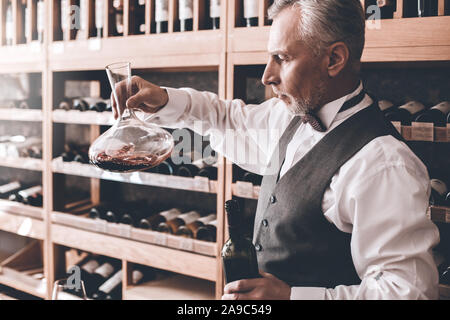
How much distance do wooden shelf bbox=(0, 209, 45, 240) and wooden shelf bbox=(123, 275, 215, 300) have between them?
0.68 meters

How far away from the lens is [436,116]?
156 centimetres

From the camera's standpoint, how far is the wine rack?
1559mm

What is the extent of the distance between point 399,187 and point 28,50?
86.6 inches

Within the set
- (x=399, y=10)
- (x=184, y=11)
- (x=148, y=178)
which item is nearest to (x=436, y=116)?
(x=399, y=10)

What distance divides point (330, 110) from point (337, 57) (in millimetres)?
152

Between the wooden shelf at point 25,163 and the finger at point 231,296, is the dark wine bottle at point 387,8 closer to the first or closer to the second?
the finger at point 231,296

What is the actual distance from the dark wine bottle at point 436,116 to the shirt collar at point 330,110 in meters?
0.46

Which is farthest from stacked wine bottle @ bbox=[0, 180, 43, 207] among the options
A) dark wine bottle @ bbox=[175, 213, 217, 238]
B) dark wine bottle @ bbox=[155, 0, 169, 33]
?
dark wine bottle @ bbox=[155, 0, 169, 33]

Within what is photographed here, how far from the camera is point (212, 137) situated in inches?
67.5

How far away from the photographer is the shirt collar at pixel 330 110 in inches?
48.8

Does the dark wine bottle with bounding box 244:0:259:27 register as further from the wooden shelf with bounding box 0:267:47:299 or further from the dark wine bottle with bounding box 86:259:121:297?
the wooden shelf with bounding box 0:267:47:299
